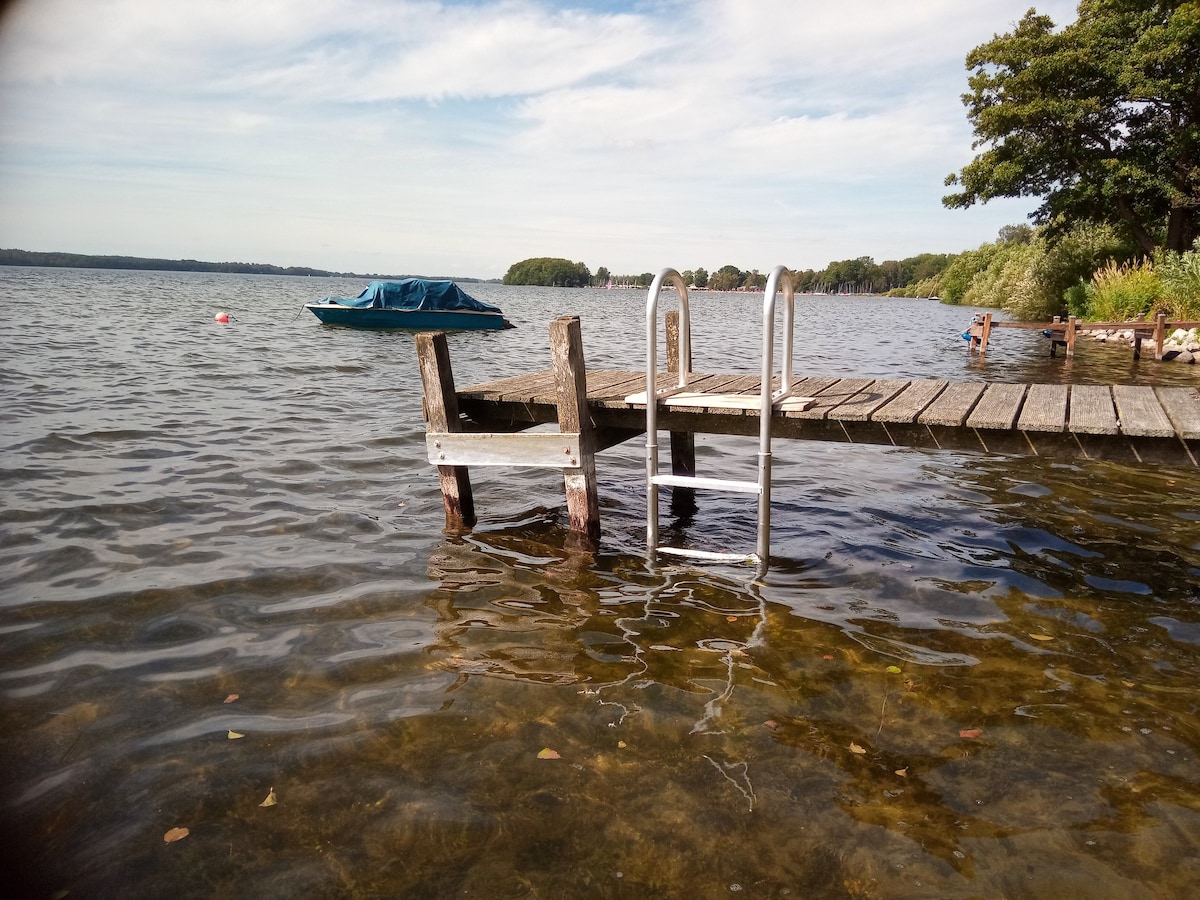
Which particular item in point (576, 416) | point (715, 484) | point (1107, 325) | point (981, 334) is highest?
point (576, 416)

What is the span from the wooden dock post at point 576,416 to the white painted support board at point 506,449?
7cm

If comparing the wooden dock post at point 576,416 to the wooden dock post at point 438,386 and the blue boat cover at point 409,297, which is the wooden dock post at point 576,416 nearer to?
the wooden dock post at point 438,386

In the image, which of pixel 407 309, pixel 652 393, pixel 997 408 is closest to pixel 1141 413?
pixel 997 408

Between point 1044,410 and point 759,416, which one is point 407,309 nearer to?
point 759,416

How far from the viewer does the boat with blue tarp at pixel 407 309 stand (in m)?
30.1

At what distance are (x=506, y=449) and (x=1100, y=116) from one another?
32.9m

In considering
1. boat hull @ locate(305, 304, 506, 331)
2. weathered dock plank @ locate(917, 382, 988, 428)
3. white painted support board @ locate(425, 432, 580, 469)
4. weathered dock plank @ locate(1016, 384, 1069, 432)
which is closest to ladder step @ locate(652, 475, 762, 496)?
white painted support board @ locate(425, 432, 580, 469)

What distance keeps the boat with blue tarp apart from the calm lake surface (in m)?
22.0

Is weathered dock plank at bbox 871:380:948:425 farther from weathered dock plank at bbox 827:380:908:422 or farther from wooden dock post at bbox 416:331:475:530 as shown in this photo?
wooden dock post at bbox 416:331:475:530

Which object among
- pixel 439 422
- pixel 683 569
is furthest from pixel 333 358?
pixel 683 569

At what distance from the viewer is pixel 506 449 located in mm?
6309

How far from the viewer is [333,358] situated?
68.2 feet

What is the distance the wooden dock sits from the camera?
4945 millimetres

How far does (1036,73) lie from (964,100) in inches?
123
